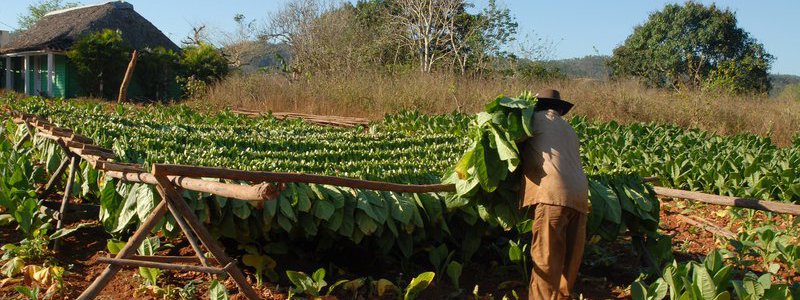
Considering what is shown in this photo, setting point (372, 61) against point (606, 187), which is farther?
point (372, 61)

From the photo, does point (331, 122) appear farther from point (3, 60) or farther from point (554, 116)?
point (3, 60)

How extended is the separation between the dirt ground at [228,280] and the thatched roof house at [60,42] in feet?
66.4

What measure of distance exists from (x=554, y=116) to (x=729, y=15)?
2404cm

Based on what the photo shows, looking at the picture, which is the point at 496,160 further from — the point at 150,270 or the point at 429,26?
the point at 429,26

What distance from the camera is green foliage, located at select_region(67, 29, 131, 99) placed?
22.3 meters

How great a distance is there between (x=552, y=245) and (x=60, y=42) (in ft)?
78.8

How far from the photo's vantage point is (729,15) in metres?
25.5

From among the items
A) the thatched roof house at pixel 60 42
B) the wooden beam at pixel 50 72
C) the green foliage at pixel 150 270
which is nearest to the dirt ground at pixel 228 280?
the green foliage at pixel 150 270

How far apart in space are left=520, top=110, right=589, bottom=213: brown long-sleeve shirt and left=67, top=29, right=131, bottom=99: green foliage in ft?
68.4

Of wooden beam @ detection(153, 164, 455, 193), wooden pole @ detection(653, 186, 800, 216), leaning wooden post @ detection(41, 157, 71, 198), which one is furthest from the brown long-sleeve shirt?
leaning wooden post @ detection(41, 157, 71, 198)

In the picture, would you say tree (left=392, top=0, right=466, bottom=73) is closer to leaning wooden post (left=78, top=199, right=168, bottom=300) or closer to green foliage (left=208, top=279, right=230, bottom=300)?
green foliage (left=208, top=279, right=230, bottom=300)

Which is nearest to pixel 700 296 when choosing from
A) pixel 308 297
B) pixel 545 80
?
pixel 308 297

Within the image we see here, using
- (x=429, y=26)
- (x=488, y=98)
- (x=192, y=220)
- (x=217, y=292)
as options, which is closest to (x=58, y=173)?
(x=217, y=292)

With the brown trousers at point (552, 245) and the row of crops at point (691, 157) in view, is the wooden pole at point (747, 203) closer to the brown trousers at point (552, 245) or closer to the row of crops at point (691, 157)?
the row of crops at point (691, 157)
